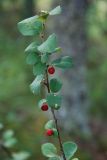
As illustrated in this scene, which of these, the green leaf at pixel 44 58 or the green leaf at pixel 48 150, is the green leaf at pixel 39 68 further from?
the green leaf at pixel 48 150

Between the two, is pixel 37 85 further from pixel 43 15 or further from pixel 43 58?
pixel 43 15

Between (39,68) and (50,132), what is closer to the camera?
(39,68)

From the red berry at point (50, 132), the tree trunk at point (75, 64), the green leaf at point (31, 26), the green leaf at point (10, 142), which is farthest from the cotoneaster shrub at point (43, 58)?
the tree trunk at point (75, 64)

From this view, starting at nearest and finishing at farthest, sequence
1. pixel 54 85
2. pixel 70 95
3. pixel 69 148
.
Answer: pixel 54 85, pixel 69 148, pixel 70 95

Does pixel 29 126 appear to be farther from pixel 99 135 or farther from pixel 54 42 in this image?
pixel 54 42

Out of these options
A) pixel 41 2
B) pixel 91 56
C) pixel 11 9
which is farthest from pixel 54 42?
pixel 41 2

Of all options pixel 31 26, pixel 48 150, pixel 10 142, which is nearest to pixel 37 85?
pixel 31 26

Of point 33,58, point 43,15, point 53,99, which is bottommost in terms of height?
point 53,99
